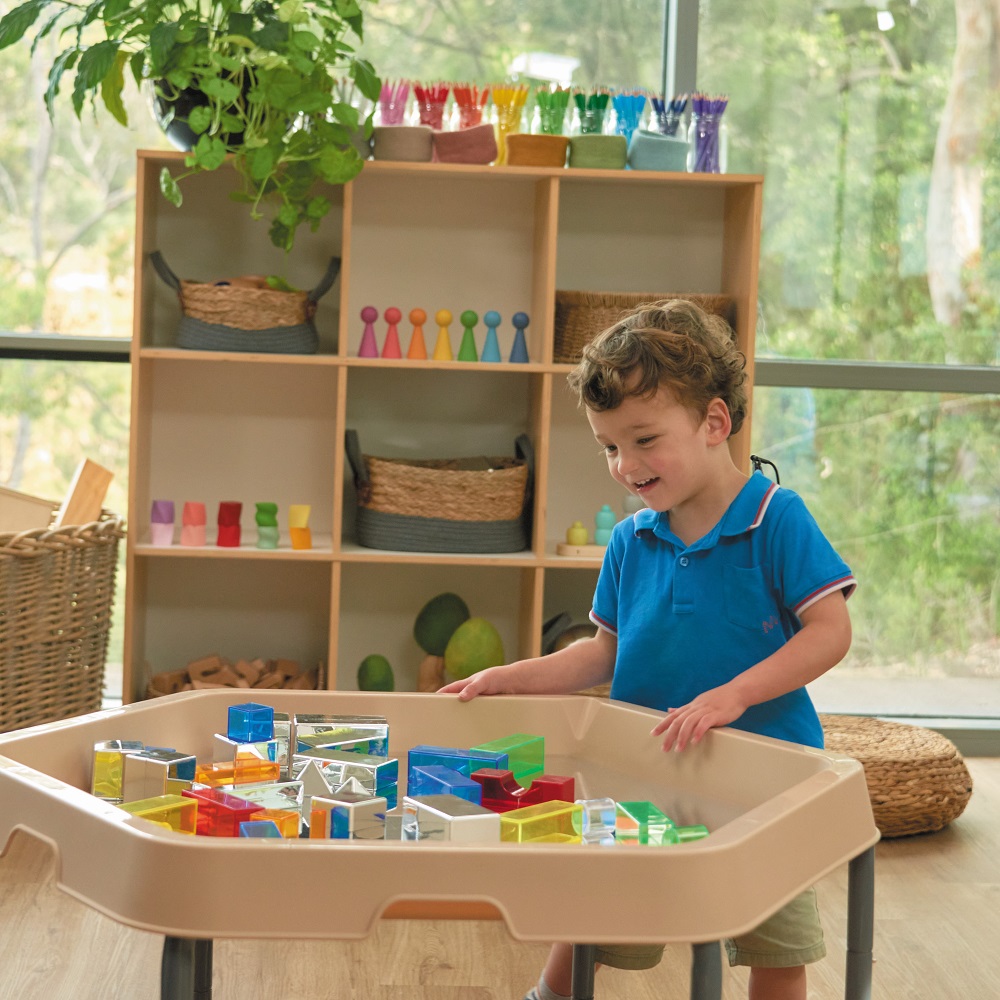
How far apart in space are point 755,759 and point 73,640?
173 centimetres

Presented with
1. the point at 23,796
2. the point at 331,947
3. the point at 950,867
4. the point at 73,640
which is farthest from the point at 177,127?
the point at 950,867

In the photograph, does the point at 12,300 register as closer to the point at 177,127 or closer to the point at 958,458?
the point at 177,127

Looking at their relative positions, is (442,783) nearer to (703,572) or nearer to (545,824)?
(545,824)

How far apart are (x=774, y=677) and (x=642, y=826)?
34 cm

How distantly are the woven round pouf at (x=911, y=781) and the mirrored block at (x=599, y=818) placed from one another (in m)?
1.53

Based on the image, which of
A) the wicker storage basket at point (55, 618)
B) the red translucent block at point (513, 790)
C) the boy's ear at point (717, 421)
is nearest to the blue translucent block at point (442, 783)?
the red translucent block at point (513, 790)

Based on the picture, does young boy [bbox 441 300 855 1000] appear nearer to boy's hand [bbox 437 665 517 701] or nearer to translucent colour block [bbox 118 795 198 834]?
boy's hand [bbox 437 665 517 701]

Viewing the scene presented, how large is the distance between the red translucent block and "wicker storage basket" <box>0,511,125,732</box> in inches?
58.6

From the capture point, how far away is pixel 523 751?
1.14 metres

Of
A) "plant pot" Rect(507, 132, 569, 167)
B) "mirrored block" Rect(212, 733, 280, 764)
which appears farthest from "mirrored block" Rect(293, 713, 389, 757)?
"plant pot" Rect(507, 132, 569, 167)

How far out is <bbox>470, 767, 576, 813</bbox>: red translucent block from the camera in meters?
1.01

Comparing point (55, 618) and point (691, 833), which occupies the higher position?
point (691, 833)

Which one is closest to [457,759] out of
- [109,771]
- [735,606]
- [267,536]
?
[109,771]

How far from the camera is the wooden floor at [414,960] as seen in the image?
5.69ft
